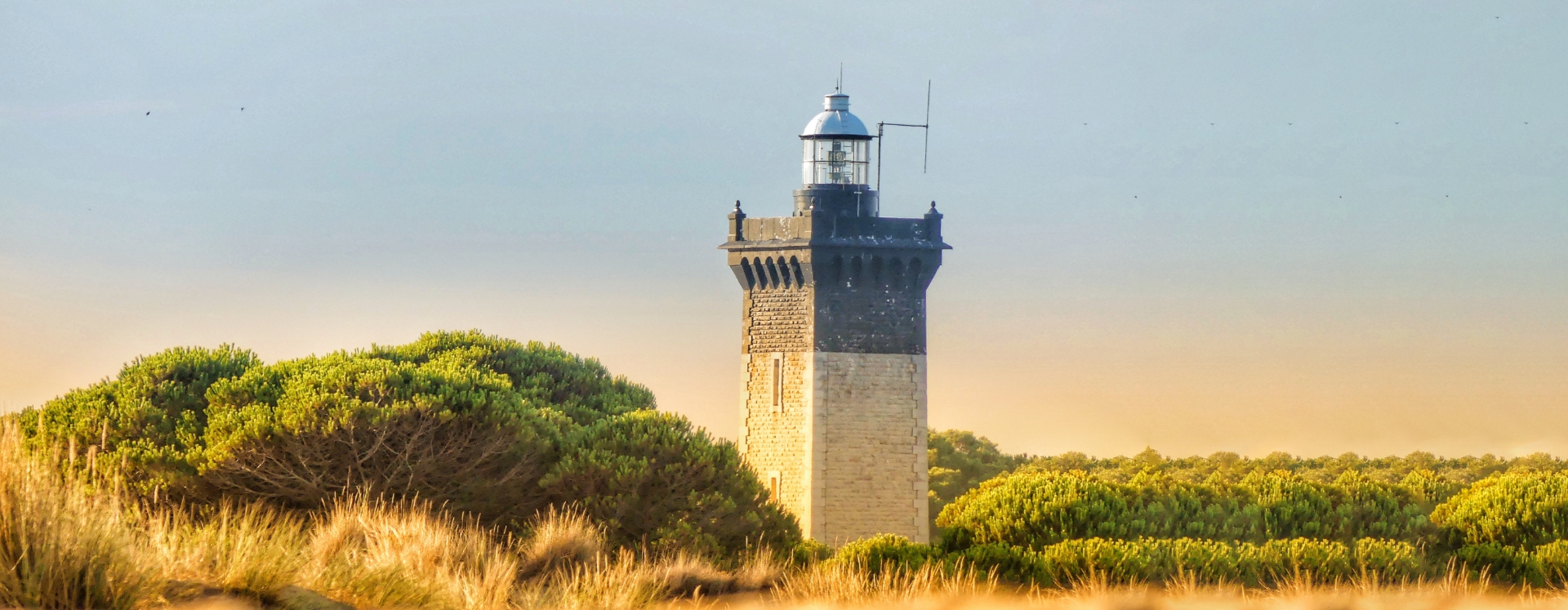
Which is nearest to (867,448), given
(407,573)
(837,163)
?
(837,163)

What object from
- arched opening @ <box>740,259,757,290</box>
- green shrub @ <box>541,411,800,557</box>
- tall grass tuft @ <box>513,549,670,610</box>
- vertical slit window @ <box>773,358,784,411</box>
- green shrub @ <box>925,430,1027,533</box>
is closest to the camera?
tall grass tuft @ <box>513,549,670,610</box>

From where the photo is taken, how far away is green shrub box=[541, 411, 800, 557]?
78.1 feet

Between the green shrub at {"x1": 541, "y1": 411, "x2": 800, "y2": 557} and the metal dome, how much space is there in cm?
1023

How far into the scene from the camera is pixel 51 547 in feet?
32.2

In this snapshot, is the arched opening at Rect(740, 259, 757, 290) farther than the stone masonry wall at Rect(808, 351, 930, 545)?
Yes

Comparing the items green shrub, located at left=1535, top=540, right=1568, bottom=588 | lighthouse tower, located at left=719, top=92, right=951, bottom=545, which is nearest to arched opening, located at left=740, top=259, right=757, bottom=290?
lighthouse tower, located at left=719, top=92, right=951, bottom=545

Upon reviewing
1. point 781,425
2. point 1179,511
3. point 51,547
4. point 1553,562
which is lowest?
point 1553,562

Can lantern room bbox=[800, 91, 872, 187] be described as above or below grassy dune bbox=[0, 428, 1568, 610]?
above

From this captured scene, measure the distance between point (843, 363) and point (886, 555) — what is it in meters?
11.4

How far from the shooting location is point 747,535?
965 inches

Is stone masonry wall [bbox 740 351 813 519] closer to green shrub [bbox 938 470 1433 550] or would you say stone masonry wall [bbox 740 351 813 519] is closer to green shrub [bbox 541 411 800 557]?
green shrub [bbox 938 470 1433 550]

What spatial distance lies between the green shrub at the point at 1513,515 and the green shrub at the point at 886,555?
9.34m

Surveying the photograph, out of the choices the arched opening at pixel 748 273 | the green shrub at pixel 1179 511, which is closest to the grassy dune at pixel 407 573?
the green shrub at pixel 1179 511

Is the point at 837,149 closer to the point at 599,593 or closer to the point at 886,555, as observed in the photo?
the point at 886,555
